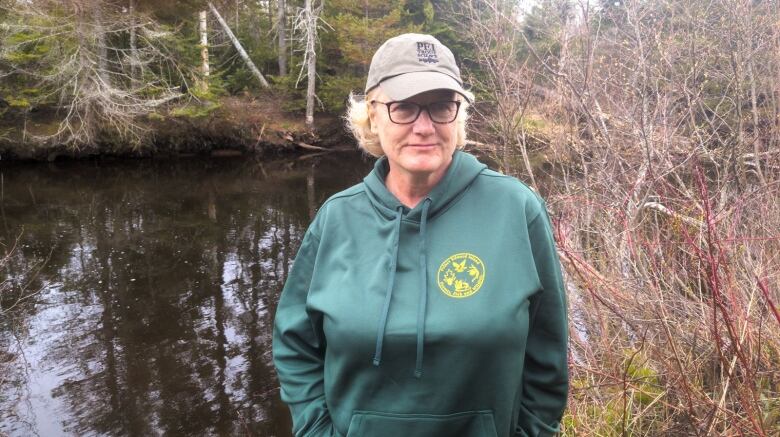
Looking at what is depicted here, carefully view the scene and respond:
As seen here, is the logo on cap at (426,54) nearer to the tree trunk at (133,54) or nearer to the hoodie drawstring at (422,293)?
the hoodie drawstring at (422,293)

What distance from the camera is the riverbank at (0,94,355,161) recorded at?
17.4 m

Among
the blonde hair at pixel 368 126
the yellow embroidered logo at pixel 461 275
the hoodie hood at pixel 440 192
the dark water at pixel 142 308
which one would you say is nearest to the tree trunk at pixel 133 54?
the dark water at pixel 142 308

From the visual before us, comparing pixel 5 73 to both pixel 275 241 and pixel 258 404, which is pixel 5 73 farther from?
pixel 258 404

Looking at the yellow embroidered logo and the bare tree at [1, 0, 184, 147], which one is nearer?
the yellow embroidered logo

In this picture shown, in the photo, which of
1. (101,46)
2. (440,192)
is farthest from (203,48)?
(440,192)

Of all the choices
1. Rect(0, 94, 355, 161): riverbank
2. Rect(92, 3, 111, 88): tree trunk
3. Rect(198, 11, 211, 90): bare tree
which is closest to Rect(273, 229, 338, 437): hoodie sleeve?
→ Rect(92, 3, 111, 88): tree trunk

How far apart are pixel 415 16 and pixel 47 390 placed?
22.6m

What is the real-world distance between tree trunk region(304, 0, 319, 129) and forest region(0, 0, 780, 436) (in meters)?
0.08

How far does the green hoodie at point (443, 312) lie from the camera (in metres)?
1.46

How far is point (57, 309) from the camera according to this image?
7.47 metres

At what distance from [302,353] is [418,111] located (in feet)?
2.63

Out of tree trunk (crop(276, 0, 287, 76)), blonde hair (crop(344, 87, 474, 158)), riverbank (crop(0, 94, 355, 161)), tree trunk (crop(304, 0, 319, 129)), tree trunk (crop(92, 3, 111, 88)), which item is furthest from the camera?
tree trunk (crop(276, 0, 287, 76))

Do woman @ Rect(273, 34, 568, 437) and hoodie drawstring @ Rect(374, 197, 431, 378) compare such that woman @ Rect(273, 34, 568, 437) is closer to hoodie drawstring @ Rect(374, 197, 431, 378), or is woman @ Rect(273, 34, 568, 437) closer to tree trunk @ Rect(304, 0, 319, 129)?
hoodie drawstring @ Rect(374, 197, 431, 378)

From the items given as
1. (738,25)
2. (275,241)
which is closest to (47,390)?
(275,241)
